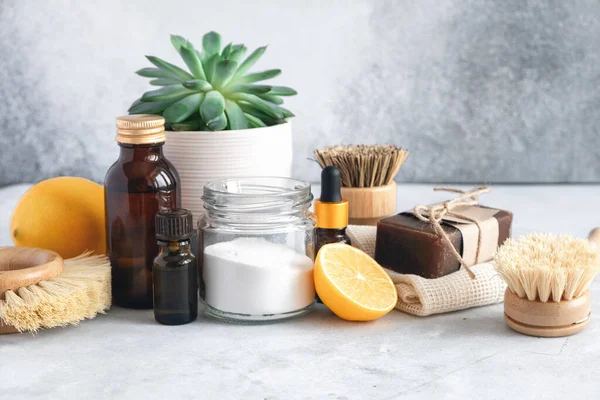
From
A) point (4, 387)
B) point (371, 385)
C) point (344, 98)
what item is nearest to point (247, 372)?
point (371, 385)

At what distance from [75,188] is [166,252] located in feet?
0.71

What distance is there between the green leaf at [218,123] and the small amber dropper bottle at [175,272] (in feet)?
0.60

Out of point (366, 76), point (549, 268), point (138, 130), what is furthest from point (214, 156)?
point (366, 76)

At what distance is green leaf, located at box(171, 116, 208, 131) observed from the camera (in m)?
1.12

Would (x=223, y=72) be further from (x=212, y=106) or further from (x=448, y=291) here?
(x=448, y=291)

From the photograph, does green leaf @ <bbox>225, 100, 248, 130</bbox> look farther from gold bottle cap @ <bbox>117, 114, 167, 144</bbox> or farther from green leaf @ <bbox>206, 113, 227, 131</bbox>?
gold bottle cap @ <bbox>117, 114, 167, 144</bbox>

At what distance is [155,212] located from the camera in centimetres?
100

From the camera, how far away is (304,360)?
2.85 ft

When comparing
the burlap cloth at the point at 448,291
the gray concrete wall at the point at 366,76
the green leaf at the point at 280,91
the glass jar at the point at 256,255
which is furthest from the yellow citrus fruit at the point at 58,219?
the gray concrete wall at the point at 366,76

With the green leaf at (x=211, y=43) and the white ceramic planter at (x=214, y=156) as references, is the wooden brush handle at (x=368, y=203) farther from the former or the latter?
the green leaf at (x=211, y=43)

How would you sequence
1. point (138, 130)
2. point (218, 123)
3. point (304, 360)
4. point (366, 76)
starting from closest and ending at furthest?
point (304, 360) < point (138, 130) < point (218, 123) < point (366, 76)

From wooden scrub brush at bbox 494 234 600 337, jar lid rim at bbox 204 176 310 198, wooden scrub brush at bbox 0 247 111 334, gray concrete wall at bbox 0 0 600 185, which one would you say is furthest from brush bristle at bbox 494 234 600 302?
gray concrete wall at bbox 0 0 600 185

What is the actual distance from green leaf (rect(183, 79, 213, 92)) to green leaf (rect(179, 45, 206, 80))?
0.07 feet

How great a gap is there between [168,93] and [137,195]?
197 millimetres
